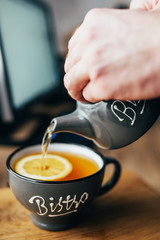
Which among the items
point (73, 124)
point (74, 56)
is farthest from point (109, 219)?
point (74, 56)

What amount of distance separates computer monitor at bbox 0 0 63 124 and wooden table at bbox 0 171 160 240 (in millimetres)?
305

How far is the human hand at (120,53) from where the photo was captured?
32cm

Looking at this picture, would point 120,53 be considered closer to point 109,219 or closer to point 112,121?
point 112,121

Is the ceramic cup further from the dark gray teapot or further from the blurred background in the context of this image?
the blurred background

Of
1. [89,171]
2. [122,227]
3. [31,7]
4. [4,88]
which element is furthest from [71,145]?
[31,7]

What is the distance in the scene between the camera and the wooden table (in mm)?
457

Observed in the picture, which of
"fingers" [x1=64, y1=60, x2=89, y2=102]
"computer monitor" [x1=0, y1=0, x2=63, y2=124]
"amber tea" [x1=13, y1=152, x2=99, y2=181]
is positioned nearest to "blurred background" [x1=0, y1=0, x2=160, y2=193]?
"computer monitor" [x1=0, y1=0, x2=63, y2=124]

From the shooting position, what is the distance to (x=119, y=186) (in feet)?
2.02

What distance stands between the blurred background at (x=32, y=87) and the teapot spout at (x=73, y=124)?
0.18 metres

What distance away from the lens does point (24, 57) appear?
92 centimetres

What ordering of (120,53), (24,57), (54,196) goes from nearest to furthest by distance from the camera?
(120,53) → (54,196) → (24,57)

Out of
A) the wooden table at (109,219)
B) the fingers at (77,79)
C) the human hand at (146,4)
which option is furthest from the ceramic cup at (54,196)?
the human hand at (146,4)

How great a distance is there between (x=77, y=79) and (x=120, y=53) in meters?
0.07

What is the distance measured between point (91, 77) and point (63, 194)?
0.61 ft
